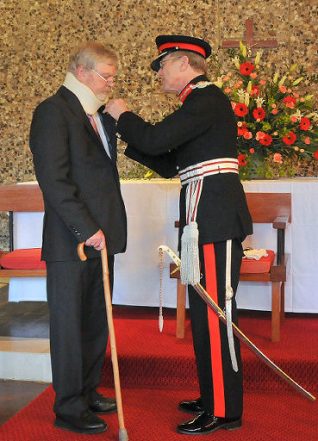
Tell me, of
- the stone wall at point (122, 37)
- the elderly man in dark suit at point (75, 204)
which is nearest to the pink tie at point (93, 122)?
the elderly man in dark suit at point (75, 204)

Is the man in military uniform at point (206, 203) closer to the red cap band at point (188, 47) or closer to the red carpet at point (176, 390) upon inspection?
the red cap band at point (188, 47)

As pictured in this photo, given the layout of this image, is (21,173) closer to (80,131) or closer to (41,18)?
(41,18)

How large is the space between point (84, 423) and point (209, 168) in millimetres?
1170

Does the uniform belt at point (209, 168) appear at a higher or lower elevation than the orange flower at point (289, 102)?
lower

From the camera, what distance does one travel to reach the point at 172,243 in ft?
14.7

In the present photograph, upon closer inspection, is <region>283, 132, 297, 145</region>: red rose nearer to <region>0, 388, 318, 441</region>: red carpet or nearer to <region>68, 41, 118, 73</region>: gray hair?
<region>0, 388, 318, 441</region>: red carpet

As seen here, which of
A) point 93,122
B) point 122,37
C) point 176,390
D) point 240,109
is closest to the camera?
point 93,122

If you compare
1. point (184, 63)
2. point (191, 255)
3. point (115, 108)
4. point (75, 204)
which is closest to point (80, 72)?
point (115, 108)

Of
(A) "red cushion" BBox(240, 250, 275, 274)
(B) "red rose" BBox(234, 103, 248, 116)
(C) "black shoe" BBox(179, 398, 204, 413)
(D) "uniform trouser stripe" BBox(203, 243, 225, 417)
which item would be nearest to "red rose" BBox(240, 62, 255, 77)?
(B) "red rose" BBox(234, 103, 248, 116)

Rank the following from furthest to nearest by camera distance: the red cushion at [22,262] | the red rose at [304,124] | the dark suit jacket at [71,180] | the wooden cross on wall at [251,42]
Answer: the wooden cross on wall at [251,42] < the red rose at [304,124] < the red cushion at [22,262] < the dark suit jacket at [71,180]

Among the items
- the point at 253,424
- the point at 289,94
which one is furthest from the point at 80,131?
the point at 289,94

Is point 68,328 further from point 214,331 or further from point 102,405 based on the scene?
point 214,331

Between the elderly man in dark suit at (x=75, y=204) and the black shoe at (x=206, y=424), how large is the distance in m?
0.35

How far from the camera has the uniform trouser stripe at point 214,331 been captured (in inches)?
114
